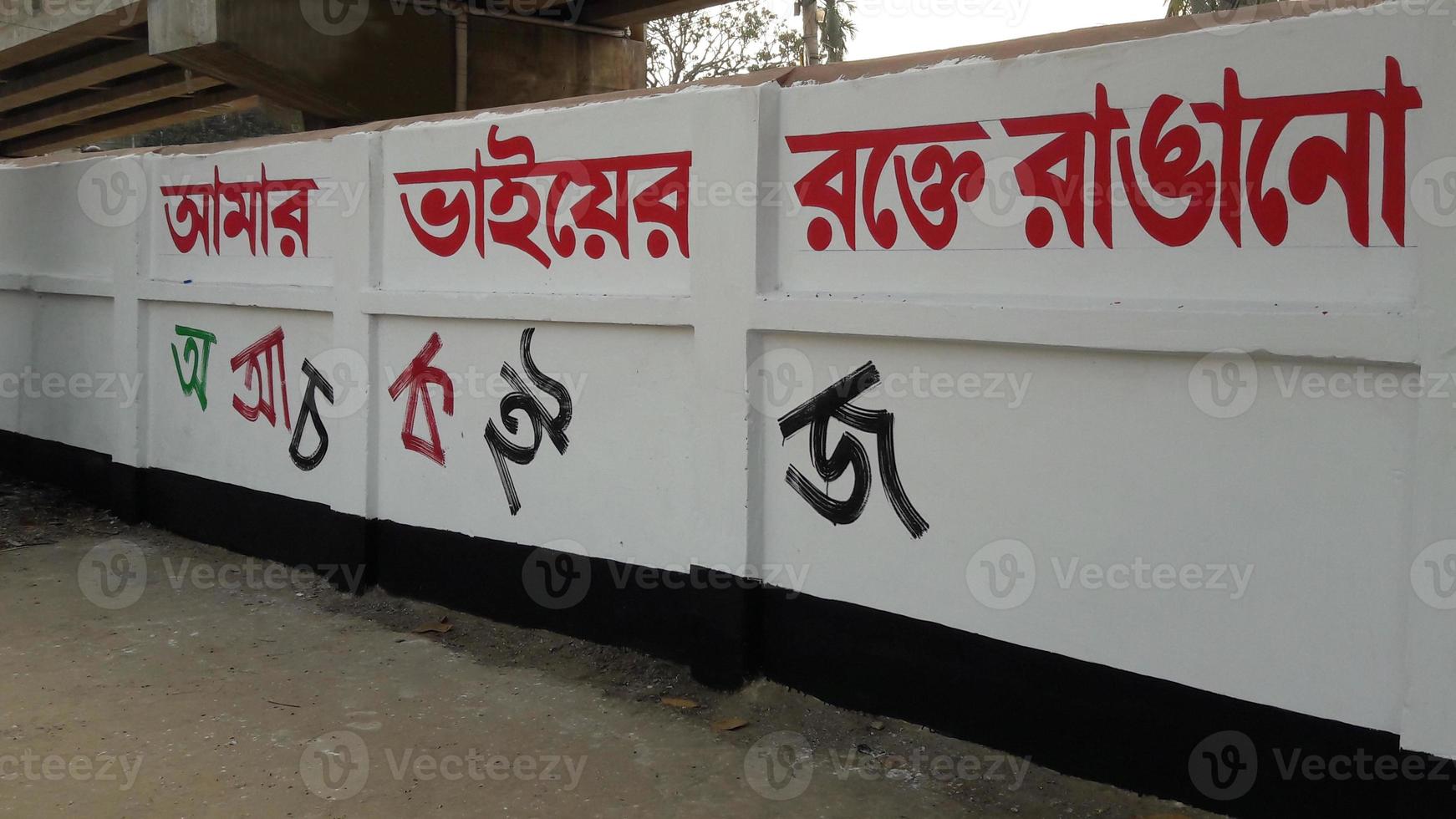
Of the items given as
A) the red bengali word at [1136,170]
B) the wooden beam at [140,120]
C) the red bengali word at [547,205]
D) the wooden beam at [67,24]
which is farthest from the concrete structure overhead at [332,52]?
the red bengali word at [1136,170]

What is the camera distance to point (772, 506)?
421 centimetres

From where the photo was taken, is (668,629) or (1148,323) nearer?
(1148,323)

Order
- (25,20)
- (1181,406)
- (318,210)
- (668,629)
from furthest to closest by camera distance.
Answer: (25,20), (318,210), (668,629), (1181,406)

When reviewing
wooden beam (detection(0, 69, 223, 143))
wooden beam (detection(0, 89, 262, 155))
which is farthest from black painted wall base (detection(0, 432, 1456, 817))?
wooden beam (detection(0, 69, 223, 143))

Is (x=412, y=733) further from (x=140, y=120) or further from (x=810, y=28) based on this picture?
(x=810, y=28)

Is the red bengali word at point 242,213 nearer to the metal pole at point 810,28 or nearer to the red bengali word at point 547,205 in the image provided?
the red bengali word at point 547,205

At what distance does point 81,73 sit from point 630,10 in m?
5.44

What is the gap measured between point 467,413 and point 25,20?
7242 millimetres

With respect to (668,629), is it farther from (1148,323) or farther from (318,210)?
(318,210)

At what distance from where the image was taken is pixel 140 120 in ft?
53.5

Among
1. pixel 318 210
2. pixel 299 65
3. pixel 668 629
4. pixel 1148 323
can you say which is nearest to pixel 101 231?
pixel 318 210

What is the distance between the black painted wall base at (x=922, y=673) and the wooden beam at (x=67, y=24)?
17.5 feet

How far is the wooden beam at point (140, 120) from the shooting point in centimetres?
1426

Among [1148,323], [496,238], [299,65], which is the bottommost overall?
[1148,323]
